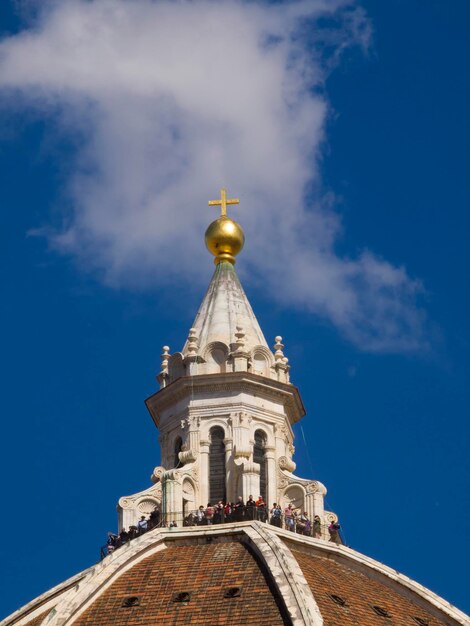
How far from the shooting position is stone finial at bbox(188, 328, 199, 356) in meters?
77.9

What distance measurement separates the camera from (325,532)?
74688 millimetres

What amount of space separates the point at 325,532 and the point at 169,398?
19.9ft

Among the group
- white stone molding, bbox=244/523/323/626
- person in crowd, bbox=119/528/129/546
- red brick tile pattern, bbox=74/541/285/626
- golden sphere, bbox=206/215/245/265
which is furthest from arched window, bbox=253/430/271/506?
golden sphere, bbox=206/215/245/265

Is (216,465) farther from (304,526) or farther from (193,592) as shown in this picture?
(193,592)

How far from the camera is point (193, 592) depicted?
68875 mm

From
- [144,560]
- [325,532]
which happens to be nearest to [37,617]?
[144,560]

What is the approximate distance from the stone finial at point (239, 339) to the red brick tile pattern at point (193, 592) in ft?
24.9

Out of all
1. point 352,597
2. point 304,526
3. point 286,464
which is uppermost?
point 286,464

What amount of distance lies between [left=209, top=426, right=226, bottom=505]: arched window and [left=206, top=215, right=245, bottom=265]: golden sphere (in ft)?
21.3

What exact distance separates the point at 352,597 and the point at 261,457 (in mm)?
7672

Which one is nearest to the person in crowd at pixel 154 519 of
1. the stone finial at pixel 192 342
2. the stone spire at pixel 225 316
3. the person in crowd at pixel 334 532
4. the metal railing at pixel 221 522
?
the metal railing at pixel 221 522

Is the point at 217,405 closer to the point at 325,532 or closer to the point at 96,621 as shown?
the point at 325,532

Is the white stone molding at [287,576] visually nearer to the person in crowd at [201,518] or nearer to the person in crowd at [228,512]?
the person in crowd at [228,512]

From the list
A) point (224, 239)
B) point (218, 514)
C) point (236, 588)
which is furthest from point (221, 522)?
point (224, 239)
